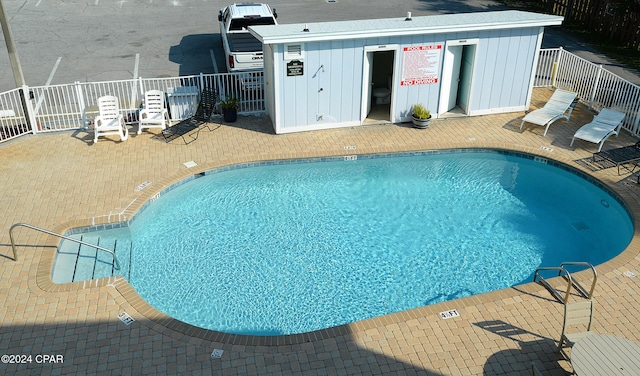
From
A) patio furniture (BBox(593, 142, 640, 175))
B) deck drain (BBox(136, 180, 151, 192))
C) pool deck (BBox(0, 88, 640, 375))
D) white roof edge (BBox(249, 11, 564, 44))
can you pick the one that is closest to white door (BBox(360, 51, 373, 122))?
white roof edge (BBox(249, 11, 564, 44))

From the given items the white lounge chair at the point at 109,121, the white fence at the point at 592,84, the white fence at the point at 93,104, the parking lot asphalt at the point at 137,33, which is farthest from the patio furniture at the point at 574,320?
the parking lot asphalt at the point at 137,33

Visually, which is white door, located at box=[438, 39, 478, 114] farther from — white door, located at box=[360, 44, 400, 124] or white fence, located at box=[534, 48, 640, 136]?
white fence, located at box=[534, 48, 640, 136]

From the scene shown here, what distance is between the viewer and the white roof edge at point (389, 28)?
14695 mm

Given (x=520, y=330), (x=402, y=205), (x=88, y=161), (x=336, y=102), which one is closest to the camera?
(x=520, y=330)

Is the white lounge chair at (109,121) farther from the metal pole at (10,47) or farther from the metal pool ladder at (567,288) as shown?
the metal pool ladder at (567,288)

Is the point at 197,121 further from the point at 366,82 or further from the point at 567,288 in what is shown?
the point at 567,288

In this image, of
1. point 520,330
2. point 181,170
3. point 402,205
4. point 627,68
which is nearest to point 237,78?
point 181,170

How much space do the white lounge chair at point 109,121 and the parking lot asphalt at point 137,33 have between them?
459cm

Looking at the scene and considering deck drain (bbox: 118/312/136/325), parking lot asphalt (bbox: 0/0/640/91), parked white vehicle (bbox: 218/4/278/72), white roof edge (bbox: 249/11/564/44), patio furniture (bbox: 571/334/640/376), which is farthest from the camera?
parking lot asphalt (bbox: 0/0/640/91)

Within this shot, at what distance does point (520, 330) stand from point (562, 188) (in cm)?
618

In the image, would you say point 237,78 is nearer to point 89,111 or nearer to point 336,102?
point 336,102

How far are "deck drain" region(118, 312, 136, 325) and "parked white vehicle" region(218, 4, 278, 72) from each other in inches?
409

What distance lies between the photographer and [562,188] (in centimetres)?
1434

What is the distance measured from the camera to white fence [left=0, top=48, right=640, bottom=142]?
15.6 metres
